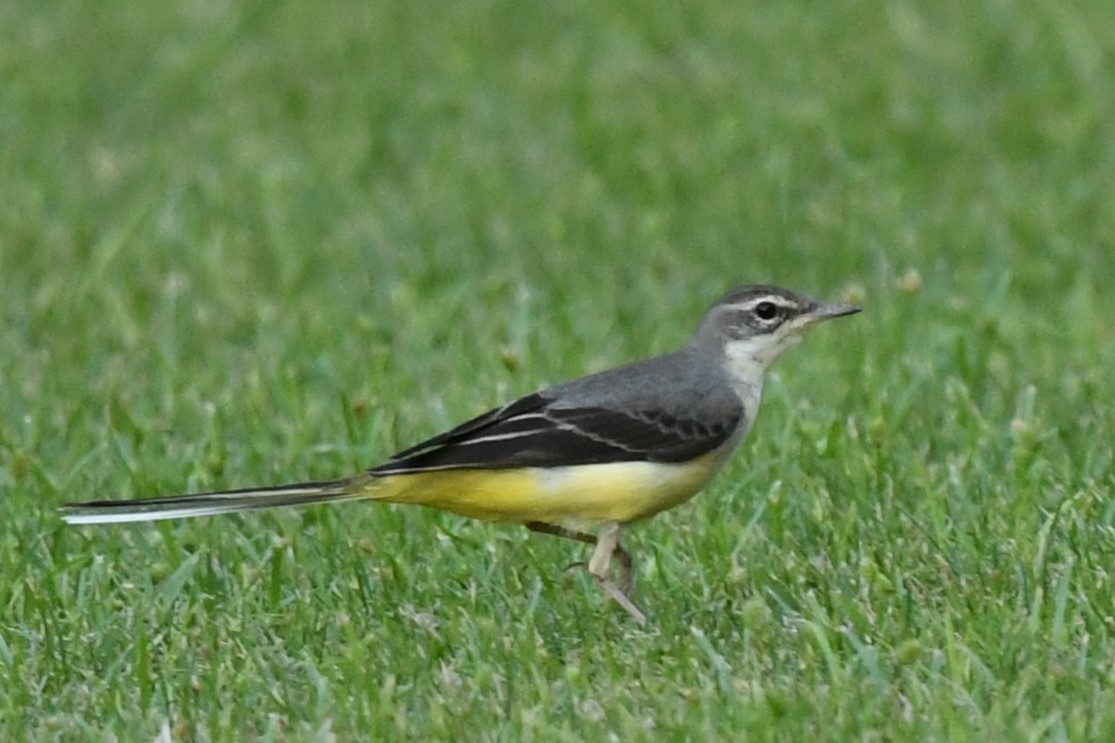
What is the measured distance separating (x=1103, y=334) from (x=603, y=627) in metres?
3.60

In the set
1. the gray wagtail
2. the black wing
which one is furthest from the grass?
the black wing

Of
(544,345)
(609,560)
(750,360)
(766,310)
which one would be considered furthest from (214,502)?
(544,345)

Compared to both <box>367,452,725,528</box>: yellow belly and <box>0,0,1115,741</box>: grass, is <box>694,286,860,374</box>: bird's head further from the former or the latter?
<box>367,452,725,528</box>: yellow belly

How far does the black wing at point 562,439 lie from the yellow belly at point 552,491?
0.12ft

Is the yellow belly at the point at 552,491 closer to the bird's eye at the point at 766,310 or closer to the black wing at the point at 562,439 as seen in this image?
the black wing at the point at 562,439

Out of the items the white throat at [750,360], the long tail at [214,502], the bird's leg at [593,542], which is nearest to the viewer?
the long tail at [214,502]

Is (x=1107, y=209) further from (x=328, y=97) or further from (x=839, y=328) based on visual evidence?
(x=328, y=97)

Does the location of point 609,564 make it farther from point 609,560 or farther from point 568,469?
point 568,469

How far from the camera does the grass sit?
5676 mm

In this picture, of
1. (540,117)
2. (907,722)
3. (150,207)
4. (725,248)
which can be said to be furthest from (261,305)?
(907,722)

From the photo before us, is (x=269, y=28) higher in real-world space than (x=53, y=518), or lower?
higher

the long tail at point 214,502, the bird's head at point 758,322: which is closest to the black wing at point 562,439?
the long tail at point 214,502

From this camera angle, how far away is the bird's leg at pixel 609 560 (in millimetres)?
6262

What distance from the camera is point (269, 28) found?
44.8 ft
